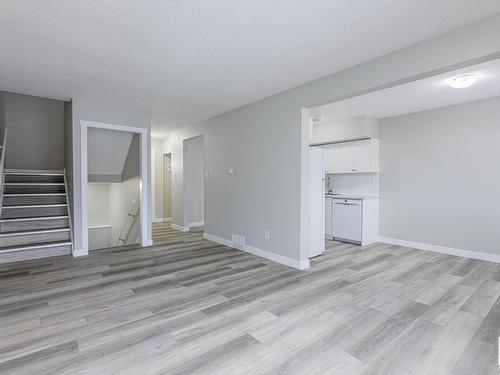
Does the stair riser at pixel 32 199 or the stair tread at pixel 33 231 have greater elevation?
the stair riser at pixel 32 199

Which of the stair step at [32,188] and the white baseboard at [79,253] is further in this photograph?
the stair step at [32,188]

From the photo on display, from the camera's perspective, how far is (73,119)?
427 cm

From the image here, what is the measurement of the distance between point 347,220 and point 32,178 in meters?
6.32

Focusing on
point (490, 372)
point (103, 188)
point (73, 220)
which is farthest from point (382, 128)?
point (103, 188)

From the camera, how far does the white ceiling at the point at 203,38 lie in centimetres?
204

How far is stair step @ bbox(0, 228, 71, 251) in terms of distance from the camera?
413 cm

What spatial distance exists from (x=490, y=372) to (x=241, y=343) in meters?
1.62

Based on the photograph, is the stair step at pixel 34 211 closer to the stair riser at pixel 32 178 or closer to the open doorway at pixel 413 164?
the stair riser at pixel 32 178

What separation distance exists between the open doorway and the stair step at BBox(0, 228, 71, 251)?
4061 mm

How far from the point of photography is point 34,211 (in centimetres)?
473

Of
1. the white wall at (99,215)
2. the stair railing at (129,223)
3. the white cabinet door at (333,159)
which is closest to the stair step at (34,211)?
the stair railing at (129,223)

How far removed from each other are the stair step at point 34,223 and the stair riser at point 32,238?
190 millimetres

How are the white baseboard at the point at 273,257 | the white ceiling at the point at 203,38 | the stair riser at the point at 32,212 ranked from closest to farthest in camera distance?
the white ceiling at the point at 203,38 < the white baseboard at the point at 273,257 < the stair riser at the point at 32,212

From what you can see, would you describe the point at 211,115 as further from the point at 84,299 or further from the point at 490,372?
the point at 490,372
